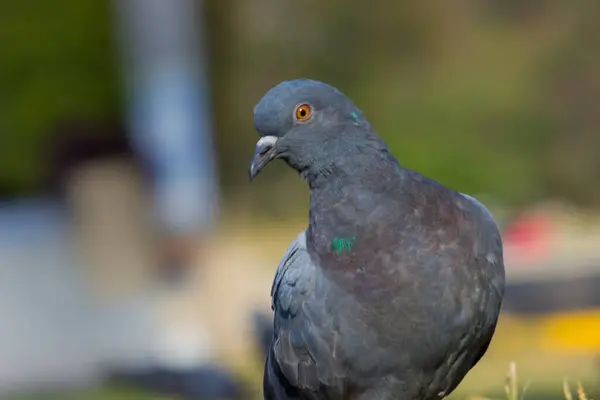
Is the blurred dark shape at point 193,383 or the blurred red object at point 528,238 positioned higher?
the blurred red object at point 528,238

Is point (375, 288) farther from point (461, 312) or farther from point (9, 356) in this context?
point (9, 356)

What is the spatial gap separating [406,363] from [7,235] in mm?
8848

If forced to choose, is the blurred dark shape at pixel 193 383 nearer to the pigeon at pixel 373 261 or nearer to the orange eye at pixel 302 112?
the pigeon at pixel 373 261

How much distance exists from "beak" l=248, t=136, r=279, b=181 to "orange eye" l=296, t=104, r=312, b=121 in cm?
11

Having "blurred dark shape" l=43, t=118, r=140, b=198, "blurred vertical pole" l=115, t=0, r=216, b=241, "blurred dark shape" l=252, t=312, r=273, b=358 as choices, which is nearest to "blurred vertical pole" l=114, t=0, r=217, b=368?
"blurred vertical pole" l=115, t=0, r=216, b=241

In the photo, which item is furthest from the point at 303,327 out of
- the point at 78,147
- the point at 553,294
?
the point at 78,147

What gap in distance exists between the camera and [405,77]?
1719 cm

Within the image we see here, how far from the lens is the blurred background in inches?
402

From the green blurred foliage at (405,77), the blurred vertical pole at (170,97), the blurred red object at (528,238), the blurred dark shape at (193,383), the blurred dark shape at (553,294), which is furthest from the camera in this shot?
the green blurred foliage at (405,77)

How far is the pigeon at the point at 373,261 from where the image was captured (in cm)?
428

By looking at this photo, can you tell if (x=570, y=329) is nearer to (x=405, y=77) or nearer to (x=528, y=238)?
(x=528, y=238)

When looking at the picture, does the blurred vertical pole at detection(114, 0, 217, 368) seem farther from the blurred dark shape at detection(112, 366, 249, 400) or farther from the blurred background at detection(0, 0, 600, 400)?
the blurred dark shape at detection(112, 366, 249, 400)

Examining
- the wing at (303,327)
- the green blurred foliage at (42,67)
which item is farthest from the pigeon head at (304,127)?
the green blurred foliage at (42,67)

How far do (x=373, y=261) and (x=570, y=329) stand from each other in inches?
231
